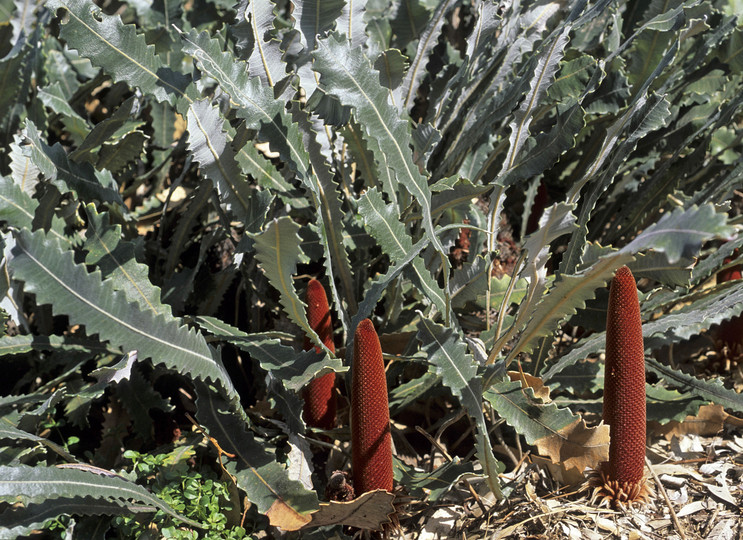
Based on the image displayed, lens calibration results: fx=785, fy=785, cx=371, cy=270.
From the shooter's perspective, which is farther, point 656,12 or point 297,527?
point 656,12

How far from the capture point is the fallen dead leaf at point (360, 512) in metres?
1.33

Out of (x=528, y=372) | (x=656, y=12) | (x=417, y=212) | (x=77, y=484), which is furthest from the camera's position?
(x=656, y=12)

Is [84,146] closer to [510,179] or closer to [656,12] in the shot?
[510,179]

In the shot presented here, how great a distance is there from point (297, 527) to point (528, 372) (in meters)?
0.59

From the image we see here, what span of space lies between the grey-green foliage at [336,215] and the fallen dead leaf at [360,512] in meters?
0.05

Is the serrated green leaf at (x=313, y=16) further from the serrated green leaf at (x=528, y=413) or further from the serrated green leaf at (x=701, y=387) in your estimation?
the serrated green leaf at (x=701, y=387)

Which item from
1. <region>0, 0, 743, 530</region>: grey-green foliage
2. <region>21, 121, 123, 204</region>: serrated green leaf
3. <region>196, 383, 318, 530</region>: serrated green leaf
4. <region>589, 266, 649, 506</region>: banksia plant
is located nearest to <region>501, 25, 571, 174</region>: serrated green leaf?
<region>0, 0, 743, 530</region>: grey-green foliage

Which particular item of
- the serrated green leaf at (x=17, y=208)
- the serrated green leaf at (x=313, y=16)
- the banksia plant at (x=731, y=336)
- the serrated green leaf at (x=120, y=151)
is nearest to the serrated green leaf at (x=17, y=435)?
the serrated green leaf at (x=17, y=208)

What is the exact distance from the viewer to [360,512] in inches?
53.6

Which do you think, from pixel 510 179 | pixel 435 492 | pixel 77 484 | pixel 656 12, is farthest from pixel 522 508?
pixel 656 12

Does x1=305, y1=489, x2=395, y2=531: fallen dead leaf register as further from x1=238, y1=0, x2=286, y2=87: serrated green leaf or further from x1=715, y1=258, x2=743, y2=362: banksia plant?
x1=715, y1=258, x2=743, y2=362: banksia plant

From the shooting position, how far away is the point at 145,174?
211 centimetres

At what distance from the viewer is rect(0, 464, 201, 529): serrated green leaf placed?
1.29 m

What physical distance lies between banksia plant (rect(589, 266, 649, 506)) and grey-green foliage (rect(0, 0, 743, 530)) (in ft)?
0.26
